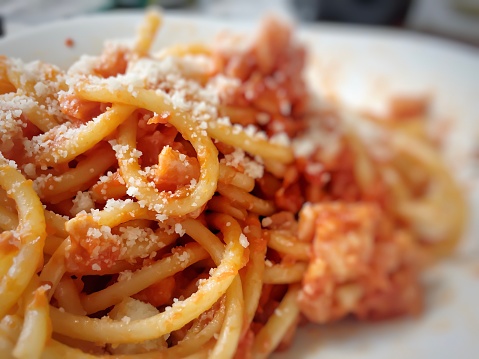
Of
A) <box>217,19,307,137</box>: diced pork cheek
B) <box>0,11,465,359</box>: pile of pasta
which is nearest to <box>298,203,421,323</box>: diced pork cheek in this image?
<box>0,11,465,359</box>: pile of pasta

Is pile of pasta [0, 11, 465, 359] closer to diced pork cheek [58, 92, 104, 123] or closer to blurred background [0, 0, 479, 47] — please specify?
diced pork cheek [58, 92, 104, 123]

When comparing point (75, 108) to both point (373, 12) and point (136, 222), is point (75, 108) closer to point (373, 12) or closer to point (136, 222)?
point (136, 222)

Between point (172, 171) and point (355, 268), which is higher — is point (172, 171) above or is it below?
above

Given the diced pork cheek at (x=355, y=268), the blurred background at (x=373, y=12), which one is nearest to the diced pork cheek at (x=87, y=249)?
the diced pork cheek at (x=355, y=268)

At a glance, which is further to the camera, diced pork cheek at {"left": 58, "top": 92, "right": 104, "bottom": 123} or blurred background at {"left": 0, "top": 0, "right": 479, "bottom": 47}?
blurred background at {"left": 0, "top": 0, "right": 479, "bottom": 47}

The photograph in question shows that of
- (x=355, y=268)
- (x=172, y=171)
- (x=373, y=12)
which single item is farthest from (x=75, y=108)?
(x=373, y=12)

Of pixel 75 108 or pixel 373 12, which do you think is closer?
pixel 75 108

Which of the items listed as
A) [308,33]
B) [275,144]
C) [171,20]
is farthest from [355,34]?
[275,144]

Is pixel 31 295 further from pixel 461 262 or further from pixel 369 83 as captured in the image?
pixel 369 83
